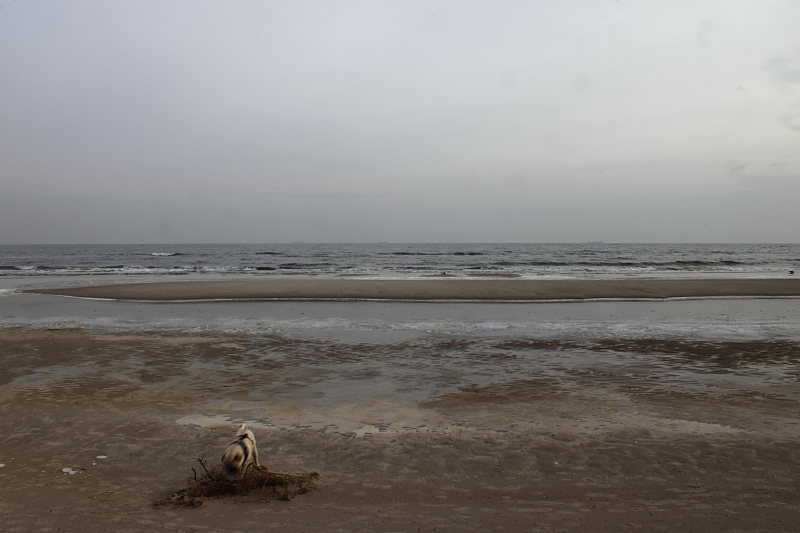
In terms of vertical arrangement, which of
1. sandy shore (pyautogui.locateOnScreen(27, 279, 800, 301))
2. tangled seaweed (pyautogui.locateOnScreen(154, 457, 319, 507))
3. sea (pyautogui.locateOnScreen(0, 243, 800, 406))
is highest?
sandy shore (pyautogui.locateOnScreen(27, 279, 800, 301))

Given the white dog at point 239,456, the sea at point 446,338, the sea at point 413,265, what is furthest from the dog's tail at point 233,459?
the sea at point 413,265

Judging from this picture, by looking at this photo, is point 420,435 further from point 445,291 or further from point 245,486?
point 445,291

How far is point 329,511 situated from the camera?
3479 millimetres

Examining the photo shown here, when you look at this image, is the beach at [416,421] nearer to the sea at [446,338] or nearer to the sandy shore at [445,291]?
the sea at [446,338]

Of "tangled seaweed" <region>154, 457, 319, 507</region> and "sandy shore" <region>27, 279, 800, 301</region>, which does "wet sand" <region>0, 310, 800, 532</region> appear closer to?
"tangled seaweed" <region>154, 457, 319, 507</region>

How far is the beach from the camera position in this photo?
3.54 meters

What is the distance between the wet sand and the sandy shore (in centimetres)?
886

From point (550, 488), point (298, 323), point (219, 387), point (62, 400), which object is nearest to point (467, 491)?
point (550, 488)

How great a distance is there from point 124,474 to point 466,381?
4728 millimetres

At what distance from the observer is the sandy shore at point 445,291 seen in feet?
60.1

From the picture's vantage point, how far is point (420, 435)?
5.06 m

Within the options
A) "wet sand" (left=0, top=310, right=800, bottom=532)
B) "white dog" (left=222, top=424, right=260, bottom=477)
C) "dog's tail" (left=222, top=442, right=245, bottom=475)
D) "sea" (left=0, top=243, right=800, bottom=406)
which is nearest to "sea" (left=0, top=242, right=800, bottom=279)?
"sea" (left=0, top=243, right=800, bottom=406)

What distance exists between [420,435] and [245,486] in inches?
76.6

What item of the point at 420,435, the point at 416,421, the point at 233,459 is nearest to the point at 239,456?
the point at 233,459
